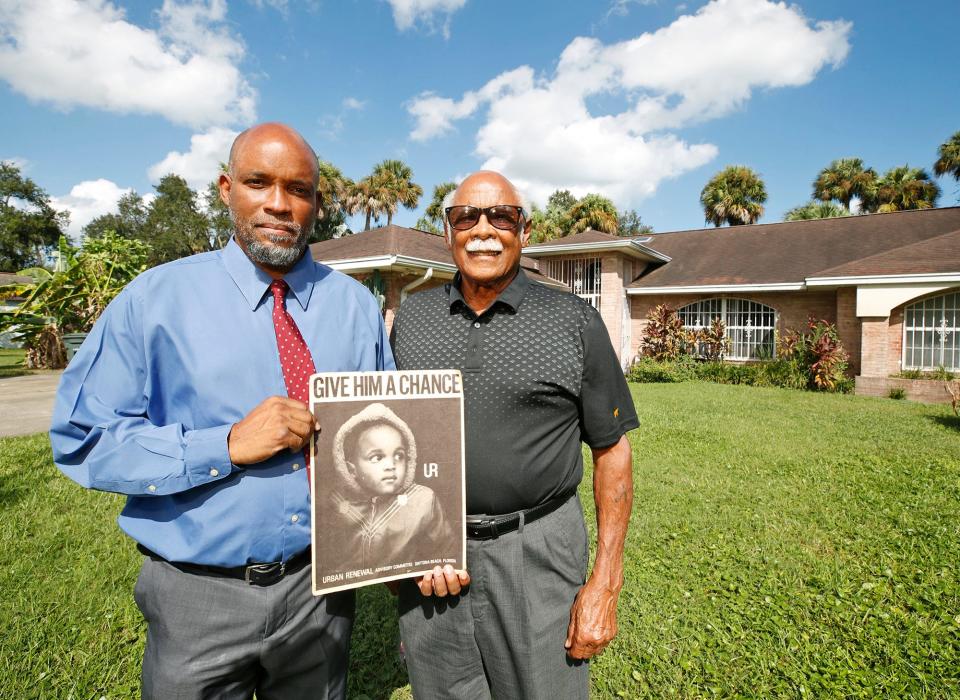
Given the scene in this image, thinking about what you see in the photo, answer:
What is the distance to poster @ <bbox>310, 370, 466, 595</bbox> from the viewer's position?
1.54 metres

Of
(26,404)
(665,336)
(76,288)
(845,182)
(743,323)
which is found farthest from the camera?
(845,182)

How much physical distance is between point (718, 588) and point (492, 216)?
3.69m

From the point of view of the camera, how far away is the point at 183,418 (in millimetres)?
1683

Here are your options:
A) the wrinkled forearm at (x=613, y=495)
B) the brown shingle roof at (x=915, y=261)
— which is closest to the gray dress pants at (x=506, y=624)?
the wrinkled forearm at (x=613, y=495)

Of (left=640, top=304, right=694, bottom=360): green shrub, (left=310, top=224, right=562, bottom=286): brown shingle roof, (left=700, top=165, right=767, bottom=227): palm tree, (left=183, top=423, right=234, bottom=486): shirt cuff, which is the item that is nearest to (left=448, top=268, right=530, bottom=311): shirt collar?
(left=183, top=423, right=234, bottom=486): shirt cuff

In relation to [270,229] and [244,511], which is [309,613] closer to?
→ [244,511]

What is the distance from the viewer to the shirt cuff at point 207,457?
155cm

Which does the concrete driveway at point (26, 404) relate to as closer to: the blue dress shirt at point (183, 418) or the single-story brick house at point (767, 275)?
the single-story brick house at point (767, 275)

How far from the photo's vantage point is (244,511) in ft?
5.36

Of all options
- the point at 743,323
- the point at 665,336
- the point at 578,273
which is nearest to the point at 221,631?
the point at 665,336

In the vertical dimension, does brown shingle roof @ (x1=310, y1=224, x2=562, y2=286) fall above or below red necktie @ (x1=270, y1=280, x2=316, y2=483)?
above

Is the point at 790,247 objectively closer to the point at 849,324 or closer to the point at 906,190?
the point at 849,324

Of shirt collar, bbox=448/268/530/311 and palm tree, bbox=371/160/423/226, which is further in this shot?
palm tree, bbox=371/160/423/226

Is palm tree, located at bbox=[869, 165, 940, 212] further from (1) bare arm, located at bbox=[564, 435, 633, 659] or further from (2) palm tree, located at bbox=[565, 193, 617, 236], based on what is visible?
(1) bare arm, located at bbox=[564, 435, 633, 659]
